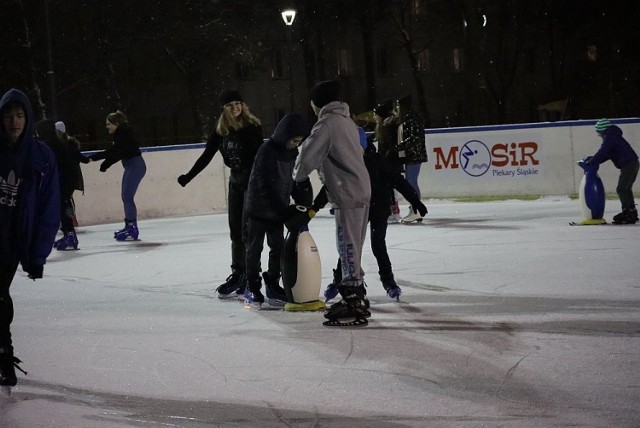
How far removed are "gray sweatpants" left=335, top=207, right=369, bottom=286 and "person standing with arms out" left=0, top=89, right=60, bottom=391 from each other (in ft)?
7.37

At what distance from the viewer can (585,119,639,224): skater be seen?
14.8m

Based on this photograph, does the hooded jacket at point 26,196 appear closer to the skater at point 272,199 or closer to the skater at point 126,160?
the skater at point 272,199

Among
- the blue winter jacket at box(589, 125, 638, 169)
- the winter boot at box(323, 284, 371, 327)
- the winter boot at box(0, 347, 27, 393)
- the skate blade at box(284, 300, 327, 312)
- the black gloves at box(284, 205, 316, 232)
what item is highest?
the black gloves at box(284, 205, 316, 232)

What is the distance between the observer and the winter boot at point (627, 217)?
14750 mm

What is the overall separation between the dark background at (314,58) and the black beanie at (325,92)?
33.7 meters

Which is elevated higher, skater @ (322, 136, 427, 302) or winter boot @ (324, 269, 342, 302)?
skater @ (322, 136, 427, 302)

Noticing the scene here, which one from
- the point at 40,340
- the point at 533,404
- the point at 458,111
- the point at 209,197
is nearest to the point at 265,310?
the point at 40,340

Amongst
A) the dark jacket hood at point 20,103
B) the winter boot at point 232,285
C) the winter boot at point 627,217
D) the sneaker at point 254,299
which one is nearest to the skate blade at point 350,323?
the sneaker at point 254,299

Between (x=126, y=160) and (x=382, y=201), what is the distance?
7.60m

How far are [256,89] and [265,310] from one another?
46052 mm

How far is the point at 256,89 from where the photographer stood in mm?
54875

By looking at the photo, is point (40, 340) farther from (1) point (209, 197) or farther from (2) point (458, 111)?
(2) point (458, 111)

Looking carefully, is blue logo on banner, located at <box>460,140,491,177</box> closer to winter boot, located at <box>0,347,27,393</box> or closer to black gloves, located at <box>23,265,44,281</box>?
Result: black gloves, located at <box>23,265,44,281</box>

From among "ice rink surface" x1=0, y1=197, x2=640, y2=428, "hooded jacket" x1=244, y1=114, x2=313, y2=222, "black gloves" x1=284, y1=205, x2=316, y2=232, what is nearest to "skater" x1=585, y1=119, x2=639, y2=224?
"ice rink surface" x1=0, y1=197, x2=640, y2=428
